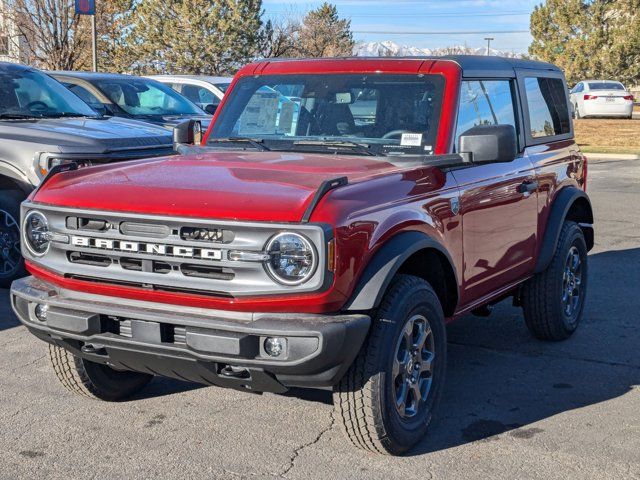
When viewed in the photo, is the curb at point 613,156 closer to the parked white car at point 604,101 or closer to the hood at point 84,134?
the parked white car at point 604,101

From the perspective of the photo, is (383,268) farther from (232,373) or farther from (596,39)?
(596,39)

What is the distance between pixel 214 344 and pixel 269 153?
162 centimetres

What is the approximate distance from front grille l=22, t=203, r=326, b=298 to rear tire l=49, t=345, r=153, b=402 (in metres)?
0.68

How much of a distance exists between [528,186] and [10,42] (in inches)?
1218

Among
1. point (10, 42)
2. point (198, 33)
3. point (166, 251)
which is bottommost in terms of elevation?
point (166, 251)

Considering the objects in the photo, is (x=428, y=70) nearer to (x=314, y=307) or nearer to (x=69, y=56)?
(x=314, y=307)

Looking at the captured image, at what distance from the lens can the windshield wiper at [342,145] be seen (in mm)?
4957

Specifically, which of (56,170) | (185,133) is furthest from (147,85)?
(56,170)

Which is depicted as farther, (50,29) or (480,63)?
(50,29)

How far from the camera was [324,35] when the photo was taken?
197ft

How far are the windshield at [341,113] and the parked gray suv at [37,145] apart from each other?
227 centimetres

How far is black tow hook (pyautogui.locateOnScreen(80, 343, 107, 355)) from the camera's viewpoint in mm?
4188

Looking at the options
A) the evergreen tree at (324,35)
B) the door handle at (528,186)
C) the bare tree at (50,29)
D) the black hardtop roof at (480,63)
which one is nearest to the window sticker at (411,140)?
the black hardtop roof at (480,63)

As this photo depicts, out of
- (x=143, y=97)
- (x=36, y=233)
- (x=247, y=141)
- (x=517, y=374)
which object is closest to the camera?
(x=36, y=233)
